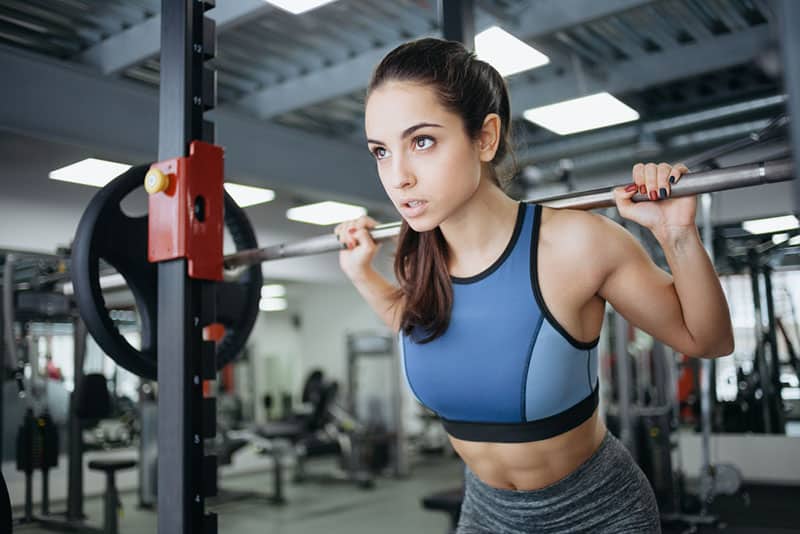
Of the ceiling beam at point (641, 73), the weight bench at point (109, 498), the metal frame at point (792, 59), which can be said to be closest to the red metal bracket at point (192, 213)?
the metal frame at point (792, 59)

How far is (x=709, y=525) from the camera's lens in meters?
3.92

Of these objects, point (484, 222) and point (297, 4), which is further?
point (297, 4)

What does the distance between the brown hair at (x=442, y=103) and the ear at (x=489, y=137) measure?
0.04 ft

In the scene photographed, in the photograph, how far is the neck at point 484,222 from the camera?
116 cm

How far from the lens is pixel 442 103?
3.56 ft

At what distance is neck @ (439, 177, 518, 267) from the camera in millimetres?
1158

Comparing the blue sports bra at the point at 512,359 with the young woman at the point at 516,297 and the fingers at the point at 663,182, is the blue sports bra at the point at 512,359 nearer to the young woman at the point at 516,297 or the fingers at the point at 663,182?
the young woman at the point at 516,297

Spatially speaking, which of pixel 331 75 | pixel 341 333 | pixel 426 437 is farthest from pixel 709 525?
pixel 341 333

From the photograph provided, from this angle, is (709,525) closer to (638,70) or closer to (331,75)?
(638,70)

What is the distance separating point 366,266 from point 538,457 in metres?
0.53

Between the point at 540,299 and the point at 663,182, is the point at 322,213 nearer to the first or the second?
the point at 540,299

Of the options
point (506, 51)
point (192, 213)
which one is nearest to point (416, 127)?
point (192, 213)

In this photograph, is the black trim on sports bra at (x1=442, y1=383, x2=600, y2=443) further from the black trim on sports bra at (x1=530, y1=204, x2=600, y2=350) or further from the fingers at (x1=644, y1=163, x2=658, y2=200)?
the fingers at (x1=644, y1=163, x2=658, y2=200)

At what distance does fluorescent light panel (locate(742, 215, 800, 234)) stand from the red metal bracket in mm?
2042
